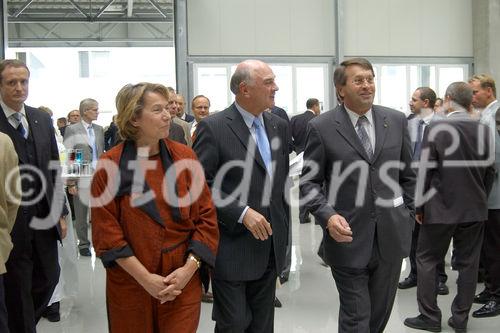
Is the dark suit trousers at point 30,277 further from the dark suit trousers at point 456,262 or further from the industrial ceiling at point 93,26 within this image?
the industrial ceiling at point 93,26

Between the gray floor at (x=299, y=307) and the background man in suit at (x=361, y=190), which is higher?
the background man in suit at (x=361, y=190)

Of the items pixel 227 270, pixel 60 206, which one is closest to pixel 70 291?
pixel 60 206

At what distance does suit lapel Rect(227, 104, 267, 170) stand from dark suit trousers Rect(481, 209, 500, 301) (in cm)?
247

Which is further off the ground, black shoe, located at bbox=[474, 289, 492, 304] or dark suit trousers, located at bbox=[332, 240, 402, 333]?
dark suit trousers, located at bbox=[332, 240, 402, 333]

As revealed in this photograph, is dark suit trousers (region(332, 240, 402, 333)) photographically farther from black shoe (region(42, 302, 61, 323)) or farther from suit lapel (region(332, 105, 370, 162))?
black shoe (region(42, 302, 61, 323))

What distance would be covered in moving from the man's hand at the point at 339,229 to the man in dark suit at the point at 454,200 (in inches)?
52.5

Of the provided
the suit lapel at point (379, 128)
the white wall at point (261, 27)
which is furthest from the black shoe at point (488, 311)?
the white wall at point (261, 27)

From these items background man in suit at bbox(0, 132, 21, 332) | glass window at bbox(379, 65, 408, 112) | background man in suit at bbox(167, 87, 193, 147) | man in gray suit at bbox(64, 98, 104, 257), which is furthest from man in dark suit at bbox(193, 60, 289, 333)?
glass window at bbox(379, 65, 408, 112)

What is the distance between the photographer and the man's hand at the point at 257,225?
Answer: 2.55 meters

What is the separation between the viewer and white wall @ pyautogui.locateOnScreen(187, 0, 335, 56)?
1090cm

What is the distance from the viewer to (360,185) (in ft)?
9.41

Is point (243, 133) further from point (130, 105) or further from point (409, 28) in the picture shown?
point (409, 28)

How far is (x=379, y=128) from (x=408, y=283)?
258 centimetres

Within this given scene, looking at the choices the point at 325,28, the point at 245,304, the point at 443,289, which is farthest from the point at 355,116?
the point at 325,28
